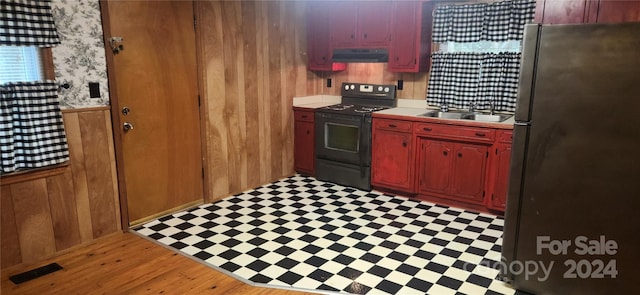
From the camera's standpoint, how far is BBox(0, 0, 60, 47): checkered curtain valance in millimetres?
2580

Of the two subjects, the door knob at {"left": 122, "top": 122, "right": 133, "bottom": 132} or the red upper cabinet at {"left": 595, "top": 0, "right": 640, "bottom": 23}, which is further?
the door knob at {"left": 122, "top": 122, "right": 133, "bottom": 132}

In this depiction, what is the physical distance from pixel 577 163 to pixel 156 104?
3.18m

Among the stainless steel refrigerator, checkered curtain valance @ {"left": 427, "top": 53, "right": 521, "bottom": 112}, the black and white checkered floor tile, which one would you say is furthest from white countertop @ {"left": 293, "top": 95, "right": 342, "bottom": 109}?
the stainless steel refrigerator

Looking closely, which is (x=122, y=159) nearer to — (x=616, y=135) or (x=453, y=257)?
(x=453, y=257)

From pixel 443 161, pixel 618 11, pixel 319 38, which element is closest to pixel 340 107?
pixel 319 38

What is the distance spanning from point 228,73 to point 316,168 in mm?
1551

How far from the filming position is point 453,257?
3.04 metres

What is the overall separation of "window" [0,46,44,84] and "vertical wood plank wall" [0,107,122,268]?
13.4 inches

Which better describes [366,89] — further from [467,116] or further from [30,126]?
[30,126]

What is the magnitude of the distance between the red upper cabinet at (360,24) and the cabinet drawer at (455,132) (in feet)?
3.58

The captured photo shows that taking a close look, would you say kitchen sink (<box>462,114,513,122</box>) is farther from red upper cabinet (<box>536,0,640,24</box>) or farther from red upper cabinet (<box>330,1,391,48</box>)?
red upper cabinet (<box>536,0,640,24</box>)

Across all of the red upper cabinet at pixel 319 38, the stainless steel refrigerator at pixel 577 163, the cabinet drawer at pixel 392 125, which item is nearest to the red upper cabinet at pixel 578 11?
the stainless steel refrigerator at pixel 577 163

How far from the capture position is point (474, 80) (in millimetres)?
4219

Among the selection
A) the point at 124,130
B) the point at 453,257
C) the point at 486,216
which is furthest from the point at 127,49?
the point at 486,216
